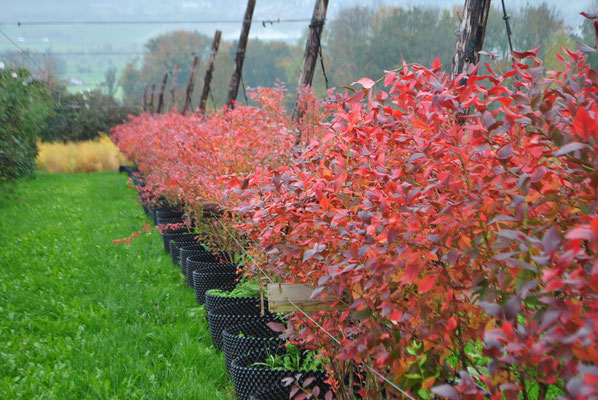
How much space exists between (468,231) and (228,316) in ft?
7.80

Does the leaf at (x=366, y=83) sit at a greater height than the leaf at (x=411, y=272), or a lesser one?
greater

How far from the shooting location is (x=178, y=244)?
6285 mm

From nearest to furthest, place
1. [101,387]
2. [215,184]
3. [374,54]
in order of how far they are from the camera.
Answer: [101,387], [215,184], [374,54]

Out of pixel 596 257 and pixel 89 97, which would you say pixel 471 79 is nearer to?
pixel 596 257

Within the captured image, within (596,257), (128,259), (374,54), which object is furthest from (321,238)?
(374,54)

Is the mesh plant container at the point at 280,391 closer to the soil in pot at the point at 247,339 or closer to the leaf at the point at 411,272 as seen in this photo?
the soil in pot at the point at 247,339

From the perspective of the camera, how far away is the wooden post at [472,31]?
4.35 meters

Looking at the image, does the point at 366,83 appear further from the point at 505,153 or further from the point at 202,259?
the point at 202,259

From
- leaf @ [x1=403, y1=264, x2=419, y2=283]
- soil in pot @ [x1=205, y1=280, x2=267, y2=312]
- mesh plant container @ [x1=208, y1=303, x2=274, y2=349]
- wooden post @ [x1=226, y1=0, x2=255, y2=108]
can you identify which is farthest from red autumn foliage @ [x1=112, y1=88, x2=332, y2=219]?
wooden post @ [x1=226, y1=0, x2=255, y2=108]

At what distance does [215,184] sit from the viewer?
521cm

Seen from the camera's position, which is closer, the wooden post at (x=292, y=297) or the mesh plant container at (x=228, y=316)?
the wooden post at (x=292, y=297)

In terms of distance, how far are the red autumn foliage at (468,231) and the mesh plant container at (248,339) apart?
849 millimetres

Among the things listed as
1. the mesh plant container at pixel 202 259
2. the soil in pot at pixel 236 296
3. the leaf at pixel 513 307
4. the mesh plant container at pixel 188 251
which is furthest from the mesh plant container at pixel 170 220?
the leaf at pixel 513 307

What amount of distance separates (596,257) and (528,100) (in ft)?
1.85
